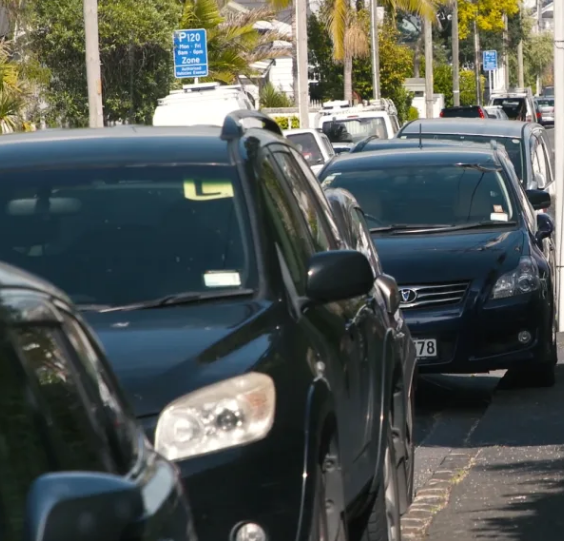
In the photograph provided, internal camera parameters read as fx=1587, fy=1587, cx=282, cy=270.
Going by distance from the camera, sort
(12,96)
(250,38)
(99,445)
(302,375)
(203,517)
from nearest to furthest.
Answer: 1. (99,445)
2. (203,517)
3. (302,375)
4. (12,96)
5. (250,38)

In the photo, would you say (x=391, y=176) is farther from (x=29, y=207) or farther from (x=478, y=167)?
(x=29, y=207)

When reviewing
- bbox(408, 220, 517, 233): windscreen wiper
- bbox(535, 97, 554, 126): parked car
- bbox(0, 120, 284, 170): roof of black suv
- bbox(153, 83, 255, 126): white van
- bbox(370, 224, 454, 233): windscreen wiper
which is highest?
bbox(0, 120, 284, 170): roof of black suv

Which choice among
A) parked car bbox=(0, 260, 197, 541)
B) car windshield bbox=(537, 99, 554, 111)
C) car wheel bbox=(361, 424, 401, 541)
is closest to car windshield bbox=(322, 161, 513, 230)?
car wheel bbox=(361, 424, 401, 541)

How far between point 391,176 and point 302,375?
7.28 meters

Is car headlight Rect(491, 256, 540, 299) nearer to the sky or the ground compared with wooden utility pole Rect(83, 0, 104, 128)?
nearer to the ground

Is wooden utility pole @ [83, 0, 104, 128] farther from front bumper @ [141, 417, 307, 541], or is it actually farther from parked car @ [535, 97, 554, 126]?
parked car @ [535, 97, 554, 126]

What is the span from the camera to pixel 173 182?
5.38m

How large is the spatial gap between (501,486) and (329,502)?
2.93 m

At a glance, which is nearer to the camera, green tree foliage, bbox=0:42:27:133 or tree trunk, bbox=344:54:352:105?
green tree foliage, bbox=0:42:27:133

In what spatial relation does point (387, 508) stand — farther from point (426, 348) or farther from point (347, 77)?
point (347, 77)

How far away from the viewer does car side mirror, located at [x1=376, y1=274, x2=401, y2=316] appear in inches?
265

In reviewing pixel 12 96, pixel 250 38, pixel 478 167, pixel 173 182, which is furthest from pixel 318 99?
pixel 173 182

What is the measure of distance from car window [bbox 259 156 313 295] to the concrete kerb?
1777 millimetres

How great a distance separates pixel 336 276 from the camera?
5.02 meters
